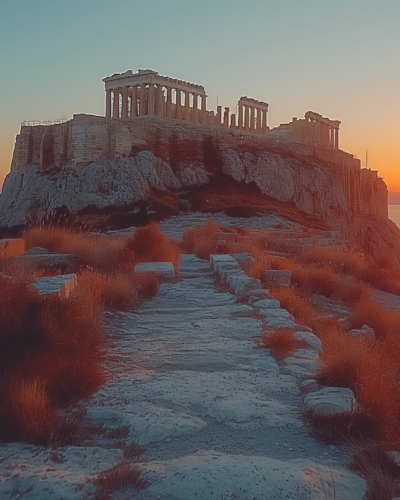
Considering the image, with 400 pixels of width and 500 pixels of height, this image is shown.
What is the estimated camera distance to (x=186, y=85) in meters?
44.7

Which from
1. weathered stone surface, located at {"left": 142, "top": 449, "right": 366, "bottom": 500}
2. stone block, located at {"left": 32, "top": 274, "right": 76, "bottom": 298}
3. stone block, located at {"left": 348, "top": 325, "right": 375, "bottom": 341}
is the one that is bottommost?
weathered stone surface, located at {"left": 142, "top": 449, "right": 366, "bottom": 500}

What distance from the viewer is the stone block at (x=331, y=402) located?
362 centimetres

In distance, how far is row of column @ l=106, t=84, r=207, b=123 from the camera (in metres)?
41.1

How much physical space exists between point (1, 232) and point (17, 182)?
19.1ft

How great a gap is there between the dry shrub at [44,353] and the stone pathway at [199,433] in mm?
178

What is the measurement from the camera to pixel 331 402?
12.1ft

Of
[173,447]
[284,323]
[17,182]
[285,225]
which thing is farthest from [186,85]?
[173,447]

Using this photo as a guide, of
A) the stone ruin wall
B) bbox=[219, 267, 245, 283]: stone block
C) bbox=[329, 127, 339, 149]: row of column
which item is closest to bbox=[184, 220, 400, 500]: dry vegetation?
bbox=[219, 267, 245, 283]: stone block

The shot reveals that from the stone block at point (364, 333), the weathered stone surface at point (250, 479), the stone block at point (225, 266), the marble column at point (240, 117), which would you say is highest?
the marble column at point (240, 117)

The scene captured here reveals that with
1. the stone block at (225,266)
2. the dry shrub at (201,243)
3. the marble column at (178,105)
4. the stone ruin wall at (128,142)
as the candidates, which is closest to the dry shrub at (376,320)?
the stone block at (225,266)

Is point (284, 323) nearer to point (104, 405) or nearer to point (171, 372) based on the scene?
point (171, 372)

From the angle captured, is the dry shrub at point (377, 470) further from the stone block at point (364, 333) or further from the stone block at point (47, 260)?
the stone block at point (47, 260)

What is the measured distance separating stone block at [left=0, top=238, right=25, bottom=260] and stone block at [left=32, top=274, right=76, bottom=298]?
10.5 feet

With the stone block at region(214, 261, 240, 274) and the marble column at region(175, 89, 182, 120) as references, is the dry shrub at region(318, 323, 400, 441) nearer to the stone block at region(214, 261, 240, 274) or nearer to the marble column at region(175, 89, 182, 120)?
the stone block at region(214, 261, 240, 274)
